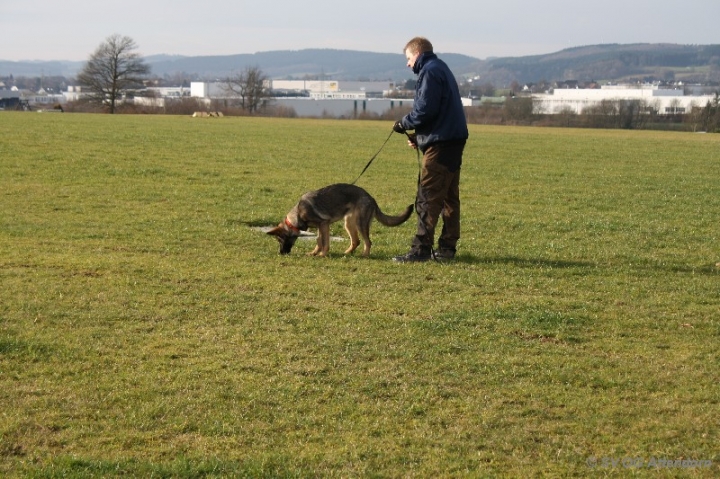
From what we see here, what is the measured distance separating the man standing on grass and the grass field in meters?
0.60

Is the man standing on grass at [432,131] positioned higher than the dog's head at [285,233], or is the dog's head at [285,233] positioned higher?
the man standing on grass at [432,131]

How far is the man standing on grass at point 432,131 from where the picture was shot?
36.5 ft

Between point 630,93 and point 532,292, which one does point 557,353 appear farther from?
point 630,93

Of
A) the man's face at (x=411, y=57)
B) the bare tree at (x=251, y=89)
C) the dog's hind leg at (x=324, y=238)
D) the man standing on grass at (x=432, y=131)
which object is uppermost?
the bare tree at (x=251, y=89)

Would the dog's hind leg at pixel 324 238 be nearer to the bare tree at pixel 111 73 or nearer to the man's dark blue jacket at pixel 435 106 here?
the man's dark blue jacket at pixel 435 106

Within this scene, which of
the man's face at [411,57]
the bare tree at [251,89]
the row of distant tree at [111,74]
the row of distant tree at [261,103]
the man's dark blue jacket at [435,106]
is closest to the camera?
the man's dark blue jacket at [435,106]

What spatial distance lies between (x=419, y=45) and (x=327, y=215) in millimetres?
2541

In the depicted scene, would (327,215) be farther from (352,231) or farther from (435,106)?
(435,106)

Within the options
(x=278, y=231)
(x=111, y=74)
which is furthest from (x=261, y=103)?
(x=278, y=231)

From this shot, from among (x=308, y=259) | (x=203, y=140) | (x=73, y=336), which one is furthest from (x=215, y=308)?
(x=203, y=140)

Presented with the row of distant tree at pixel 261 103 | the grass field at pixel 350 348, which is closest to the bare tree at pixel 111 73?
the row of distant tree at pixel 261 103

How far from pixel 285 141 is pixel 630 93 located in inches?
6265

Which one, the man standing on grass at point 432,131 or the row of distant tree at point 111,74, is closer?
the man standing on grass at point 432,131

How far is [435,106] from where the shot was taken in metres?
11.1
